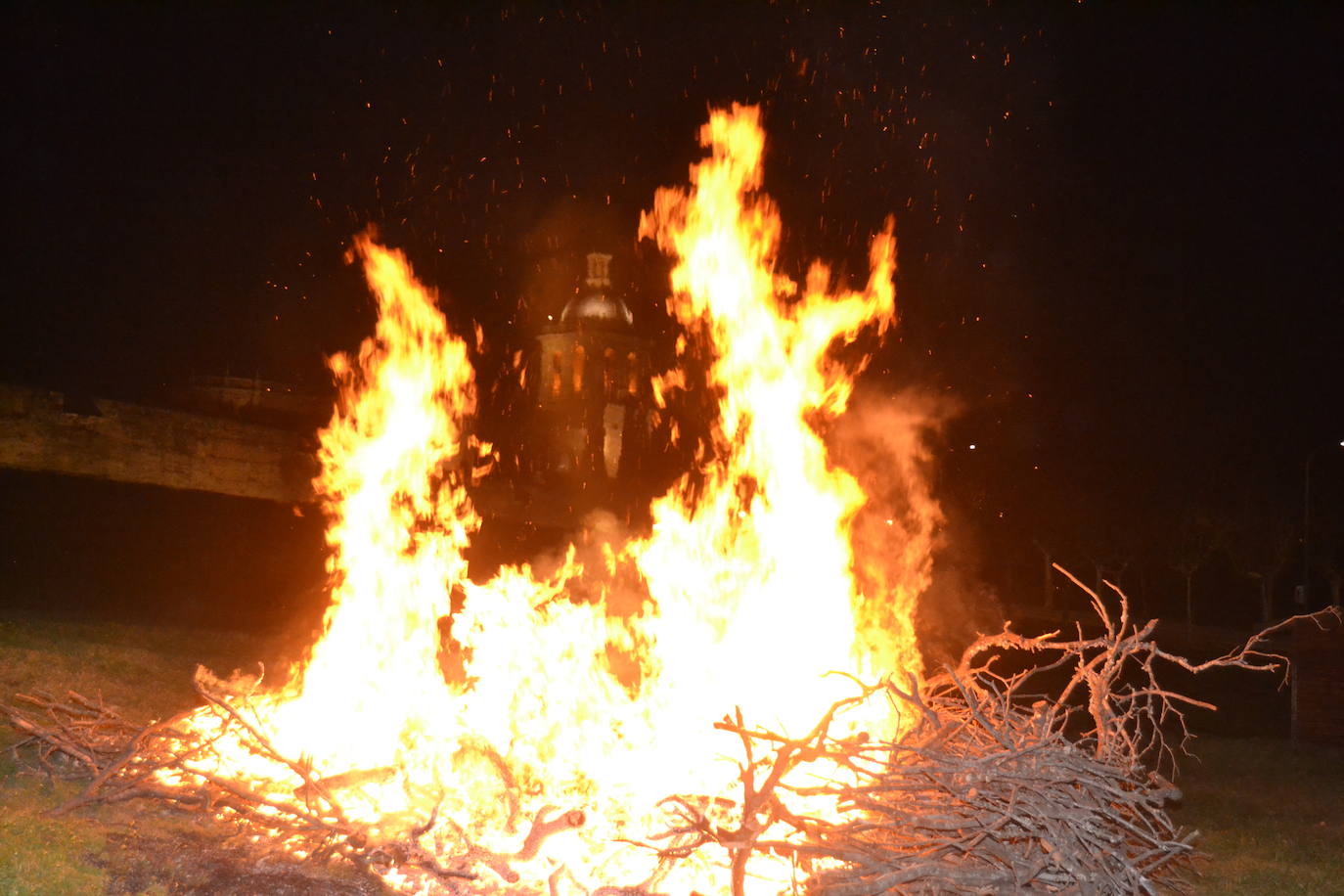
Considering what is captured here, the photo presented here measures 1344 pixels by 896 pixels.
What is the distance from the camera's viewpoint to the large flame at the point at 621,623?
7289 millimetres

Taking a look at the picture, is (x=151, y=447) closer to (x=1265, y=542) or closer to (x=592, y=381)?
(x=1265, y=542)

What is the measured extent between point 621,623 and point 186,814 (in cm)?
397

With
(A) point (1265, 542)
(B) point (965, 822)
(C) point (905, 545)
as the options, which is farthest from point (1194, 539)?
(B) point (965, 822)

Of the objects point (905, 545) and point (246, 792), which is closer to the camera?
point (246, 792)

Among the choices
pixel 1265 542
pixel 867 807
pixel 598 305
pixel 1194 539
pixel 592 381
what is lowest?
pixel 867 807

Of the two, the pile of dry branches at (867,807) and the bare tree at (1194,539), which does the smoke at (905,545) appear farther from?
the bare tree at (1194,539)

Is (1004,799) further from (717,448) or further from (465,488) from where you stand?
(465,488)

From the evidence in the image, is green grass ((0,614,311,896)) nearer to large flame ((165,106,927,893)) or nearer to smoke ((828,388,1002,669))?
large flame ((165,106,927,893))

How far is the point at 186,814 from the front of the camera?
21.7 ft

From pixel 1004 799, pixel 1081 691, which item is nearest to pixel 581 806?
pixel 1004 799

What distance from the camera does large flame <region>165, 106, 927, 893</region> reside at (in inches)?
287

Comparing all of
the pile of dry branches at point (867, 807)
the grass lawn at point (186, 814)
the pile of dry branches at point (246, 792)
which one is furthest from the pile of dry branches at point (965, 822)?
the grass lawn at point (186, 814)

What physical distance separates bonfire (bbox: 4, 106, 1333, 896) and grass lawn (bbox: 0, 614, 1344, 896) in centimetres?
29

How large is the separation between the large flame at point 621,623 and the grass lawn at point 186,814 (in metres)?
0.94
